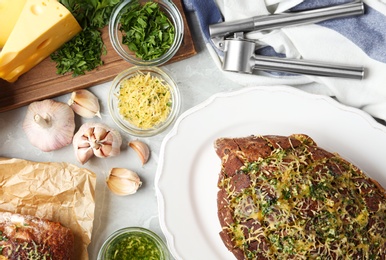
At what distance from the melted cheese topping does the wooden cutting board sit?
9 cm

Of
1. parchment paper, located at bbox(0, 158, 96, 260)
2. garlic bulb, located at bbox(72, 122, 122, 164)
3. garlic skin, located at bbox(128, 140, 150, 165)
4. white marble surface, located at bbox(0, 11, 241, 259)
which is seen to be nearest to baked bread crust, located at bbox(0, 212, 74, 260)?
parchment paper, located at bbox(0, 158, 96, 260)

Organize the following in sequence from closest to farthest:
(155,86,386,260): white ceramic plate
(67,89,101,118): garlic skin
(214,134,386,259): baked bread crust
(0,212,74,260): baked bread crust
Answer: (214,134,386,259): baked bread crust
(0,212,74,260): baked bread crust
(155,86,386,260): white ceramic plate
(67,89,101,118): garlic skin

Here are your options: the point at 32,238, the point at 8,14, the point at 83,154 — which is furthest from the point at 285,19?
the point at 32,238

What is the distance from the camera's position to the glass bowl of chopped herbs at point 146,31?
2.67 meters

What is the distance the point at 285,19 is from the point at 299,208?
0.89 meters

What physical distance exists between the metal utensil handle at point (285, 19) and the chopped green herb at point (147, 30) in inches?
8.4

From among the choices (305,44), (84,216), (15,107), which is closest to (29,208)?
(84,216)

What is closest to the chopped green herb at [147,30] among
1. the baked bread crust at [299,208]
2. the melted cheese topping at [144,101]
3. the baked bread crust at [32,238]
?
the melted cheese topping at [144,101]

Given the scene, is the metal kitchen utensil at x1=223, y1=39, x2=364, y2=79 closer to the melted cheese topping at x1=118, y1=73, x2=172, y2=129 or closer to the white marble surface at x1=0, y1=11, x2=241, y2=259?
the white marble surface at x1=0, y1=11, x2=241, y2=259

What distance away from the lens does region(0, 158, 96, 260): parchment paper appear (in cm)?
267

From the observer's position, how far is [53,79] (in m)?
2.73

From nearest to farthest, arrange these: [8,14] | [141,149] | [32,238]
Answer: [32,238] → [8,14] → [141,149]

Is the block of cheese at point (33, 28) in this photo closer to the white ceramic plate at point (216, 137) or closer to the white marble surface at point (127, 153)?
the white marble surface at point (127, 153)

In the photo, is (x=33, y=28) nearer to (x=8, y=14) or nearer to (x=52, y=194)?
(x=8, y=14)
